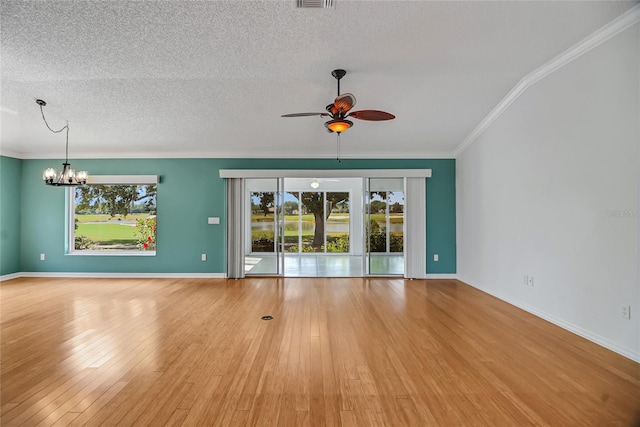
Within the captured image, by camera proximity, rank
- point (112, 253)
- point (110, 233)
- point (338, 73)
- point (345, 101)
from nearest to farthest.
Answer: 1. point (345, 101)
2. point (338, 73)
3. point (112, 253)
4. point (110, 233)

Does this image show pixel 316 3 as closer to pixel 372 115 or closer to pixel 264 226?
pixel 372 115

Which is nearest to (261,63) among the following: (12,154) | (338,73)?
(338,73)

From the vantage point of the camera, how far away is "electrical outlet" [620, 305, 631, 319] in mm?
2732

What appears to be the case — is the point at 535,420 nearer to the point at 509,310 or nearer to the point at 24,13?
the point at 509,310

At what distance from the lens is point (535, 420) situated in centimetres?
185

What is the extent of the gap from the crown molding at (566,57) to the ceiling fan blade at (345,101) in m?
2.54

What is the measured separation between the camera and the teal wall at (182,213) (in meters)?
6.16

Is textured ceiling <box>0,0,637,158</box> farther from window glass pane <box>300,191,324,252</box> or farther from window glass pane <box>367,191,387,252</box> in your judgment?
window glass pane <box>300,191,324,252</box>

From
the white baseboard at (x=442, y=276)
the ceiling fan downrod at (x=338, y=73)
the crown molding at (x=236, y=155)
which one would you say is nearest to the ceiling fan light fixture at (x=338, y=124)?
the ceiling fan downrod at (x=338, y=73)

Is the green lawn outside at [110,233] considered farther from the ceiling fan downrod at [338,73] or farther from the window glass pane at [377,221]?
the ceiling fan downrod at [338,73]

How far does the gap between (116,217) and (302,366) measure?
241 inches

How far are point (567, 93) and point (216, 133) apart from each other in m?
5.20

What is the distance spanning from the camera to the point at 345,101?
3076mm

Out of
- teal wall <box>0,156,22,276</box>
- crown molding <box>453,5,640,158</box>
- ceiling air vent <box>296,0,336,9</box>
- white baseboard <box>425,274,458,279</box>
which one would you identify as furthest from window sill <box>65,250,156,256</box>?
crown molding <box>453,5,640,158</box>
